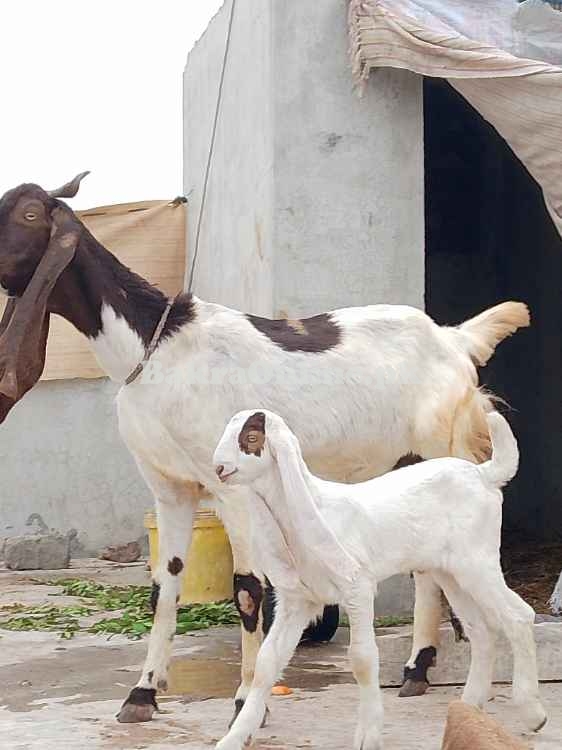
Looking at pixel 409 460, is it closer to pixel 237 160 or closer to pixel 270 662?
pixel 270 662

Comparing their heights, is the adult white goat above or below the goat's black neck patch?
below

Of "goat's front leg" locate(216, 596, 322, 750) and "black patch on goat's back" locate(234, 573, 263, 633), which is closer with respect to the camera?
"goat's front leg" locate(216, 596, 322, 750)

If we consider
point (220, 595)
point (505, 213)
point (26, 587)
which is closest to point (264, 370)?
point (220, 595)

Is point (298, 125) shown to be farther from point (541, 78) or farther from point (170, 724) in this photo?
point (170, 724)

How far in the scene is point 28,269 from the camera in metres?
4.54

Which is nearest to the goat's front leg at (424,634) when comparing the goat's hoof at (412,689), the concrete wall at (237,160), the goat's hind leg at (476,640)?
the goat's hoof at (412,689)

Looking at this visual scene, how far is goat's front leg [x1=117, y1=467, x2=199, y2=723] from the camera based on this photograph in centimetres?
461

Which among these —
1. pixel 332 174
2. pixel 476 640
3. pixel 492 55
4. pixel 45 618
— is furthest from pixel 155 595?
pixel 492 55

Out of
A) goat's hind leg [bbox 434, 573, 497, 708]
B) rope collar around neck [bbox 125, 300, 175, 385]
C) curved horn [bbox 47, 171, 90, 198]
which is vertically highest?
curved horn [bbox 47, 171, 90, 198]

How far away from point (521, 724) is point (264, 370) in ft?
5.29

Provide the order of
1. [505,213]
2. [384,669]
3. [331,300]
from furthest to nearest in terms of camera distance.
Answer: [505,213] → [331,300] → [384,669]

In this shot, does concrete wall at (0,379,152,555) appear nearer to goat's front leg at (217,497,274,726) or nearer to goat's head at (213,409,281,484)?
goat's front leg at (217,497,274,726)

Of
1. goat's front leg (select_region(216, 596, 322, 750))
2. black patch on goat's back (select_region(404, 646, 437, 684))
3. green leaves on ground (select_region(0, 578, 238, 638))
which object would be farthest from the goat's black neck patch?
green leaves on ground (select_region(0, 578, 238, 638))

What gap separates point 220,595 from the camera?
7105 millimetres
